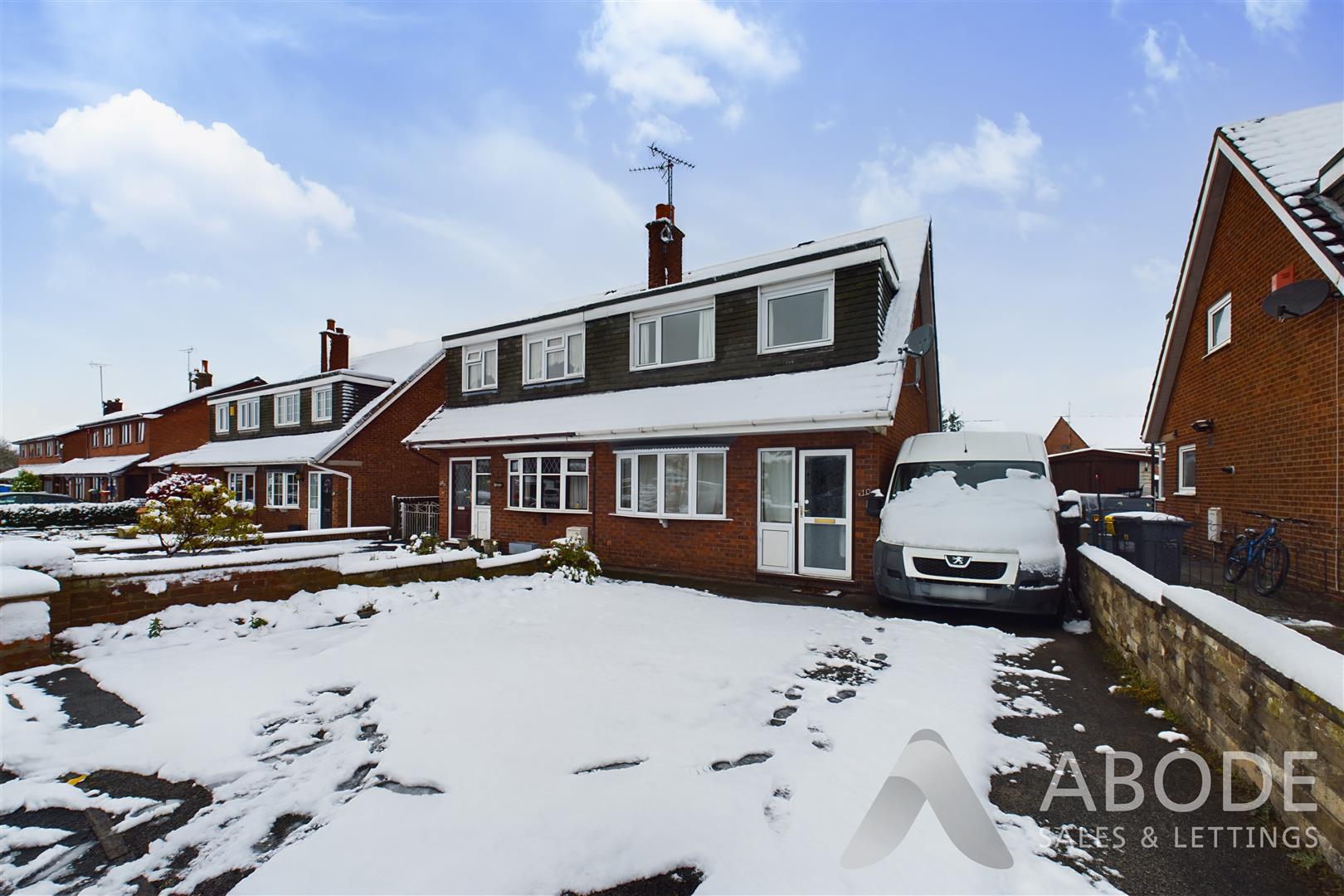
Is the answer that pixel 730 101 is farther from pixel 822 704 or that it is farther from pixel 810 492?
pixel 822 704

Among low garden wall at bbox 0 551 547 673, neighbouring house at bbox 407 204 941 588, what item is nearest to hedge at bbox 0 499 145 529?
neighbouring house at bbox 407 204 941 588

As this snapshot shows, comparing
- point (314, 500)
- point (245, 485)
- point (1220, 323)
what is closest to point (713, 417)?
point (1220, 323)

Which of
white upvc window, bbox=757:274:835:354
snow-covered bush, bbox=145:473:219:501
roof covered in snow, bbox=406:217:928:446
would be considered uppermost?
white upvc window, bbox=757:274:835:354

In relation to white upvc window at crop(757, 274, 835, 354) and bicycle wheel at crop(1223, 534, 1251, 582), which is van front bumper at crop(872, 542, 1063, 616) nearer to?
bicycle wheel at crop(1223, 534, 1251, 582)

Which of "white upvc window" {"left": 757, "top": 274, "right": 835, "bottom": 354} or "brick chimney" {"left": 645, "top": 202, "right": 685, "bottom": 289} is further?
"brick chimney" {"left": 645, "top": 202, "right": 685, "bottom": 289}

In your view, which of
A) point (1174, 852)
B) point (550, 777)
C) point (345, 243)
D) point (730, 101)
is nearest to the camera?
point (1174, 852)

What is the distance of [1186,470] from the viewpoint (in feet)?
40.7

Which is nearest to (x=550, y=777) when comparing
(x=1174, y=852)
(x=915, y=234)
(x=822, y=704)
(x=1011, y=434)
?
(x=822, y=704)

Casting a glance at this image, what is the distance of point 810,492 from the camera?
974cm

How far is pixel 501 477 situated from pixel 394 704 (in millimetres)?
10005

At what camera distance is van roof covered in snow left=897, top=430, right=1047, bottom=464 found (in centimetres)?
834

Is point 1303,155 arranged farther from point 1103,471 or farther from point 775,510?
point 1103,471

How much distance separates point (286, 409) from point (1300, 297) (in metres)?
28.5

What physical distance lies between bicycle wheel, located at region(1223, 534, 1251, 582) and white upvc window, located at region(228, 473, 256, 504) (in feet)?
92.9
